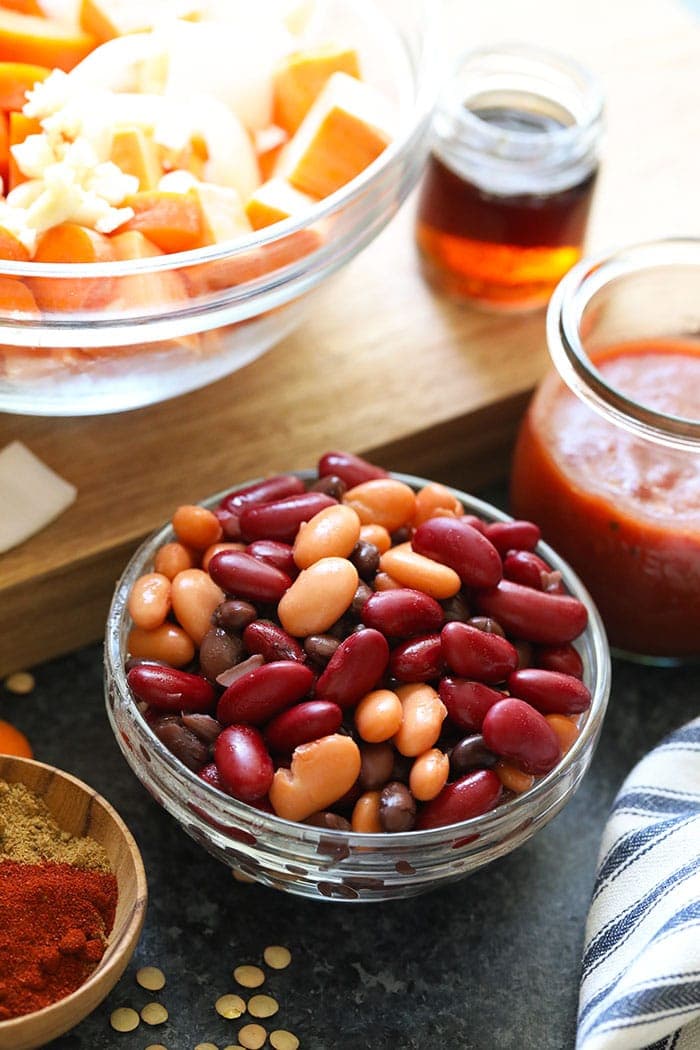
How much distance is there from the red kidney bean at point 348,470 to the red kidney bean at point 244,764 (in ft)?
0.95

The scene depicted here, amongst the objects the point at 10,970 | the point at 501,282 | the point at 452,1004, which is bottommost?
the point at 452,1004

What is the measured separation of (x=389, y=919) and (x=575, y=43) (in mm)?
1242

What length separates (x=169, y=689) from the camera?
3.54 ft

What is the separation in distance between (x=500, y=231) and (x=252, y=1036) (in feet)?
2.89

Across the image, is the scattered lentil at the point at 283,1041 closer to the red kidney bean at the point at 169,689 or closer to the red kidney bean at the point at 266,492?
the red kidney bean at the point at 169,689

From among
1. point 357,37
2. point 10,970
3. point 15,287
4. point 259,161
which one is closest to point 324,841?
point 10,970

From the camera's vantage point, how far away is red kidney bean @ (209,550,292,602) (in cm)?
111

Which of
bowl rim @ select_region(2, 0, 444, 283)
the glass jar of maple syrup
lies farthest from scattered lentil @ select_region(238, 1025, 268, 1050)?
the glass jar of maple syrup

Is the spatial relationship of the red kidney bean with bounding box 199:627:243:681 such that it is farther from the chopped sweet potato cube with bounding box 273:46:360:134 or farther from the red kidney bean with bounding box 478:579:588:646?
the chopped sweet potato cube with bounding box 273:46:360:134

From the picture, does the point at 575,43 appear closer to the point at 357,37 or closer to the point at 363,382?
the point at 357,37

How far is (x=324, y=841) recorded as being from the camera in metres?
1.02

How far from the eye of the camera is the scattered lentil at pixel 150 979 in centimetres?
113

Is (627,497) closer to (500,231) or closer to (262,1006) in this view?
(500,231)

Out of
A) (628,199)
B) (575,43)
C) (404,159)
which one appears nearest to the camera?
(404,159)
